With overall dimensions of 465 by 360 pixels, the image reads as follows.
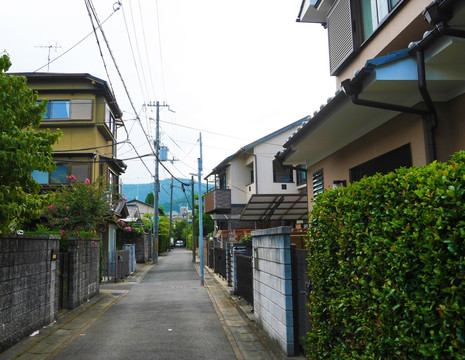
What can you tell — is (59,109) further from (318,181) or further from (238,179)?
(318,181)

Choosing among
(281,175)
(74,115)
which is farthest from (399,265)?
(281,175)

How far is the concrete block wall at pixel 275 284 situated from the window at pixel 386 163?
6.47 feet

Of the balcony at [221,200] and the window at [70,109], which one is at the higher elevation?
the window at [70,109]

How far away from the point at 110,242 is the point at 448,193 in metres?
25.9

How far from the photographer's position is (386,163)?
6.74 meters

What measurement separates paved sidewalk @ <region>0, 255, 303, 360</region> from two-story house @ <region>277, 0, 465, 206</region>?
131 inches

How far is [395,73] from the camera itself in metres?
4.99

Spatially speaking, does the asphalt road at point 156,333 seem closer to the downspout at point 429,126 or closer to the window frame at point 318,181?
the window frame at point 318,181

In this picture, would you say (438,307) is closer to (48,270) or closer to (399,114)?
(399,114)

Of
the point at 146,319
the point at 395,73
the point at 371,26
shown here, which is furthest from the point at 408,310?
the point at 146,319

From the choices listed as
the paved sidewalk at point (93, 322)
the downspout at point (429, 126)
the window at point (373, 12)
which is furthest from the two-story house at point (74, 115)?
the downspout at point (429, 126)

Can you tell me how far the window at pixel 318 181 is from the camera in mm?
10008

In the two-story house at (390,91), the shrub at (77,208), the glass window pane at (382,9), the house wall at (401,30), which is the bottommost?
the shrub at (77,208)

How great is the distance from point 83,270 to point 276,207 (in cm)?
716
